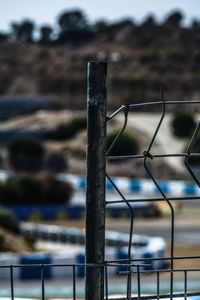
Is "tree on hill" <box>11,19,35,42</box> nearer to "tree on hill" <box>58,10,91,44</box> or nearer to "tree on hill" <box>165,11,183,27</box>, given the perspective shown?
"tree on hill" <box>58,10,91,44</box>

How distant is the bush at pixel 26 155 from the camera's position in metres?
58.7

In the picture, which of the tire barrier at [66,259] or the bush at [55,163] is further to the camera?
the bush at [55,163]

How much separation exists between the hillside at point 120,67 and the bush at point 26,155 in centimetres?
3401

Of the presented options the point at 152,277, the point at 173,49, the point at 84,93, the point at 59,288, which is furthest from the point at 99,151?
the point at 173,49

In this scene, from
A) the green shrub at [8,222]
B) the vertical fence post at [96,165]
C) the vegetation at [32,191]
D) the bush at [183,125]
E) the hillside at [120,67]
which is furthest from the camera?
the hillside at [120,67]

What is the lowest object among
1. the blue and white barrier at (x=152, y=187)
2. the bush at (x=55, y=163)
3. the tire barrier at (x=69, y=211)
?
the tire barrier at (x=69, y=211)

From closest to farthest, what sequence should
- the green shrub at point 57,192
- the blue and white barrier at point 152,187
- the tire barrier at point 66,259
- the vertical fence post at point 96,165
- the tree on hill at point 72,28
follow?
the vertical fence post at point 96,165
the tire barrier at point 66,259
the green shrub at point 57,192
the blue and white barrier at point 152,187
the tree on hill at point 72,28

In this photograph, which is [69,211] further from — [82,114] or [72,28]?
[72,28]

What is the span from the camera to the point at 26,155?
205 feet

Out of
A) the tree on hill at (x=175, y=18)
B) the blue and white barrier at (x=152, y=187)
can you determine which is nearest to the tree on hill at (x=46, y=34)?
the tree on hill at (x=175, y=18)

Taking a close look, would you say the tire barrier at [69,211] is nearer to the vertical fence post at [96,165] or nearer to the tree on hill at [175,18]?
the vertical fence post at [96,165]

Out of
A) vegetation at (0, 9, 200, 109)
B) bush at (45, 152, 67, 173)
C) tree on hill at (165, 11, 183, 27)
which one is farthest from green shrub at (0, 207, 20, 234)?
tree on hill at (165, 11, 183, 27)

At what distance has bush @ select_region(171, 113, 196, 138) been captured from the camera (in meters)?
70.1

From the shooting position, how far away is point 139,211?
113 feet
